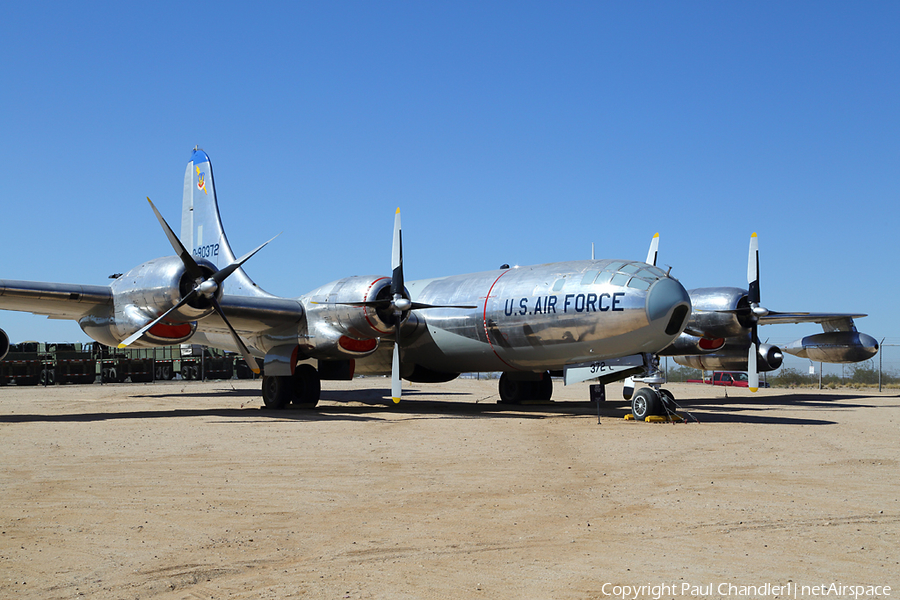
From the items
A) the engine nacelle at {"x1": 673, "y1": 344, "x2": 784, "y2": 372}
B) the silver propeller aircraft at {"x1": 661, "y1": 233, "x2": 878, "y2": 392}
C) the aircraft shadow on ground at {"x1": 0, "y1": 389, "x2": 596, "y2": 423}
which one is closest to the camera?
the aircraft shadow on ground at {"x1": 0, "y1": 389, "x2": 596, "y2": 423}

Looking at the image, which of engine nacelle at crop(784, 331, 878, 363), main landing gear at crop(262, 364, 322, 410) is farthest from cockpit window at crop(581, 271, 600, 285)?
engine nacelle at crop(784, 331, 878, 363)

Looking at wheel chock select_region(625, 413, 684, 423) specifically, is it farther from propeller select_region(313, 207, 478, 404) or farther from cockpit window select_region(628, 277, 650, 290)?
propeller select_region(313, 207, 478, 404)

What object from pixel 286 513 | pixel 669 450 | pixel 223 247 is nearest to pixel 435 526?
pixel 286 513

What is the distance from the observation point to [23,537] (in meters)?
5.72

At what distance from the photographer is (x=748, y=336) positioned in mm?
25969

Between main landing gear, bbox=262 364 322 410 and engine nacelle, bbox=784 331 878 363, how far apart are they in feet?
63.5

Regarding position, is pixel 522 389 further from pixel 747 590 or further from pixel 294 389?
pixel 747 590

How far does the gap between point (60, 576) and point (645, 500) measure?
513cm

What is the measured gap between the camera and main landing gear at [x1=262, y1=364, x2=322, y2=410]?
19781mm

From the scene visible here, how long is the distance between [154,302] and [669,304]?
36.1 feet

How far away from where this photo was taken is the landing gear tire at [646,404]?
16.0m

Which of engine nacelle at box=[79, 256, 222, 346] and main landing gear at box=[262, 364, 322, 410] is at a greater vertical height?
engine nacelle at box=[79, 256, 222, 346]

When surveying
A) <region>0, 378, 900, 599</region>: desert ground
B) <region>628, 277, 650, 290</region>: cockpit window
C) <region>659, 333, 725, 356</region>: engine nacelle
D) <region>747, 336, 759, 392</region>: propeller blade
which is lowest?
<region>0, 378, 900, 599</region>: desert ground

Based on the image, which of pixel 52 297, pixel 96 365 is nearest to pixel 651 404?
pixel 52 297
